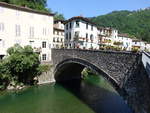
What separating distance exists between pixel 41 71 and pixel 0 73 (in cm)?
851

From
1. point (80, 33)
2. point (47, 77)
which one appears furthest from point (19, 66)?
point (80, 33)

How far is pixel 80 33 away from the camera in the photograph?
143 ft

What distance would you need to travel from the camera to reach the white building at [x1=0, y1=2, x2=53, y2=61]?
1298 inches

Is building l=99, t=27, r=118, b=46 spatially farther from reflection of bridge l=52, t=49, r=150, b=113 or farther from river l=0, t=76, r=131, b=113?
reflection of bridge l=52, t=49, r=150, b=113

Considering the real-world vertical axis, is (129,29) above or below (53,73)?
above

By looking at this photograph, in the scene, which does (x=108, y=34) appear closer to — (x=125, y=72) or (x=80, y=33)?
(x=80, y=33)

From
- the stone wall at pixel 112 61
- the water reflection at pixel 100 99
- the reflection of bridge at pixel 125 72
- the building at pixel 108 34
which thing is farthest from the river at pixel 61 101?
→ the building at pixel 108 34

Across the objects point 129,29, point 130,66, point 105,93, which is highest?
point 129,29

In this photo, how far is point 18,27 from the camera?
114ft

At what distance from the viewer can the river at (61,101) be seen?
2142cm

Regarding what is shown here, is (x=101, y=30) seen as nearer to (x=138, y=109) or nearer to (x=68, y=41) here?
(x=68, y=41)

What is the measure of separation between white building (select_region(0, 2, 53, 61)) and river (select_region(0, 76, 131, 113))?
34.8 feet

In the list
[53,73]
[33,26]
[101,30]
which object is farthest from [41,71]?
[101,30]

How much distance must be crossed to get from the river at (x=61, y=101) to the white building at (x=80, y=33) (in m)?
15.1
